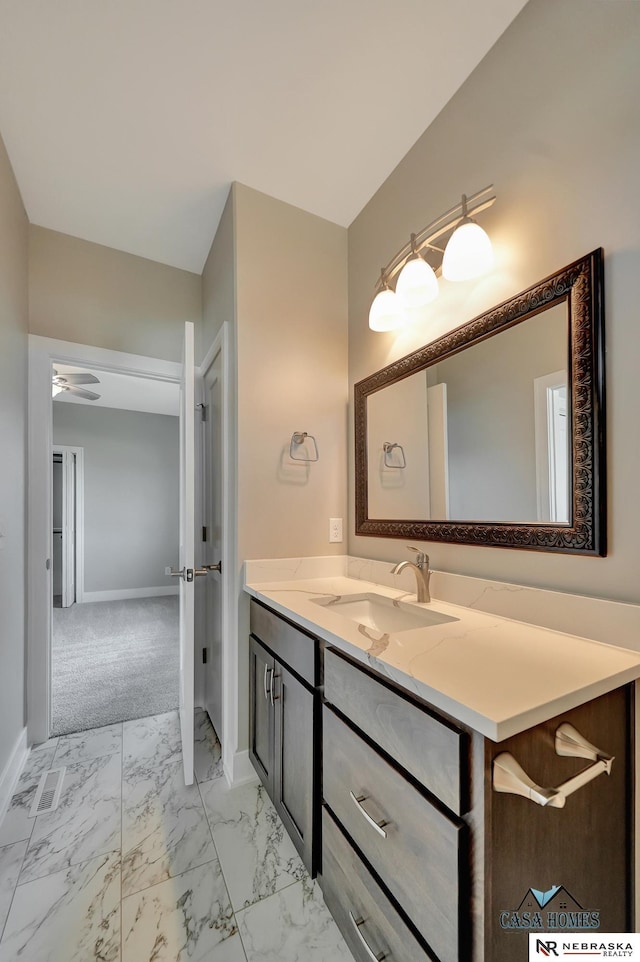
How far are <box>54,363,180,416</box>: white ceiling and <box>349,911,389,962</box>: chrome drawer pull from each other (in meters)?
3.90

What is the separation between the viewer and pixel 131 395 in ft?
15.3

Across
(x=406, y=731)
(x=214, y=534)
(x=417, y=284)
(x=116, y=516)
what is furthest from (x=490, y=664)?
(x=116, y=516)

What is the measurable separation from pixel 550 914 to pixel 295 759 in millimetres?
756

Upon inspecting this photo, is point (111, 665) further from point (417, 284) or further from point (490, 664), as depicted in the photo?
point (417, 284)

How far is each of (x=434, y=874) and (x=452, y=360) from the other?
1.39 metres

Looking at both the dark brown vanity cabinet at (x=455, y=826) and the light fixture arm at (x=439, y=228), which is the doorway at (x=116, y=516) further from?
the light fixture arm at (x=439, y=228)

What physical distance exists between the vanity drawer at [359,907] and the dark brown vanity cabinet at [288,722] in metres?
0.09

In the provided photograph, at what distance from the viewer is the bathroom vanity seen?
25.7 inches

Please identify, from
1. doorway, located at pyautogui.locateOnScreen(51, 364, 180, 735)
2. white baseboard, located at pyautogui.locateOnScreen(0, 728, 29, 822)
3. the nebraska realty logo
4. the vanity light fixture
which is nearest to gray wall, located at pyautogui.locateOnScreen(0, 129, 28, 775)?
white baseboard, located at pyautogui.locateOnScreen(0, 728, 29, 822)

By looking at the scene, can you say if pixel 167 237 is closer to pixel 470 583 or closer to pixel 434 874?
pixel 470 583

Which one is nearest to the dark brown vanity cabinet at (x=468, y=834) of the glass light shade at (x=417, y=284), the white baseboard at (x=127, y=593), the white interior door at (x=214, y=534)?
the white interior door at (x=214, y=534)

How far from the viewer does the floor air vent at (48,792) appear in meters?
1.54

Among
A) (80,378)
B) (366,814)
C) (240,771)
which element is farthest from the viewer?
(80,378)

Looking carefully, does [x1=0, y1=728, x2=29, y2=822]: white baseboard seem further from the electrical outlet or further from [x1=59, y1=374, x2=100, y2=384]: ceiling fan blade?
[x1=59, y1=374, x2=100, y2=384]: ceiling fan blade
